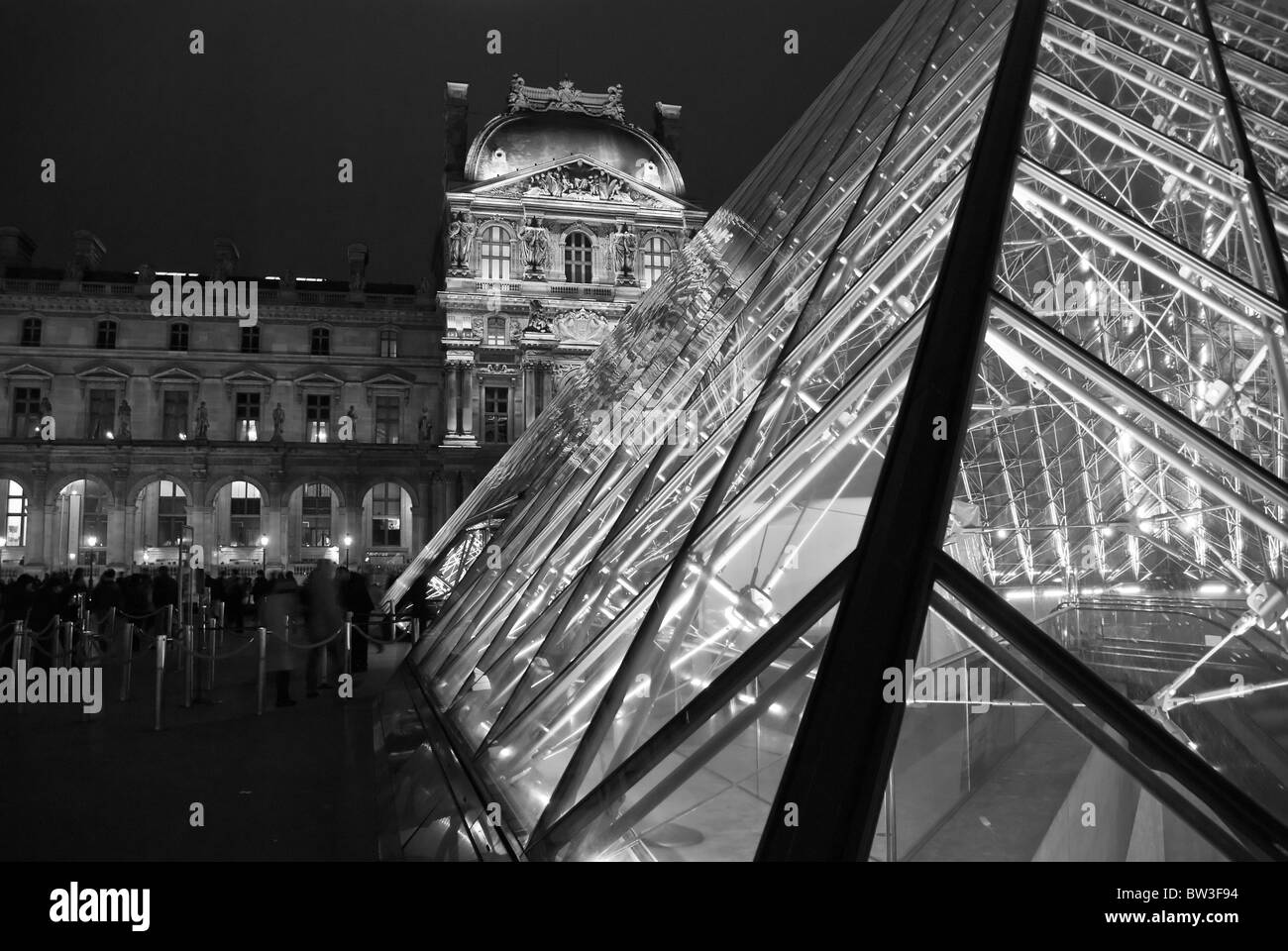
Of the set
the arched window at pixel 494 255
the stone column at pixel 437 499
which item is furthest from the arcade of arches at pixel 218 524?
the arched window at pixel 494 255

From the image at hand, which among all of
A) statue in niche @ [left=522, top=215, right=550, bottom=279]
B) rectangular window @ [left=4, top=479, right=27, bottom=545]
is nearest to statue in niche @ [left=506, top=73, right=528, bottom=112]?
statue in niche @ [left=522, top=215, right=550, bottom=279]

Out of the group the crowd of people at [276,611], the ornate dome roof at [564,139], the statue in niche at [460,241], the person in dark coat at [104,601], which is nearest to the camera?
the crowd of people at [276,611]

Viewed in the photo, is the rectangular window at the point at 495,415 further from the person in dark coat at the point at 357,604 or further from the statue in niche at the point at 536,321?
the person in dark coat at the point at 357,604

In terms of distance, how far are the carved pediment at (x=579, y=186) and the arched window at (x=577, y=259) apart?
147 cm

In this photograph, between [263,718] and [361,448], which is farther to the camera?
[361,448]

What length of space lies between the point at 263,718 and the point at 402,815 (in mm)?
4439

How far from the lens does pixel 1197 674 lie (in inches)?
226

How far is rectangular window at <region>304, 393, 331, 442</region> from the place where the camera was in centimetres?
3772

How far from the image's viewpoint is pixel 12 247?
39.6 metres

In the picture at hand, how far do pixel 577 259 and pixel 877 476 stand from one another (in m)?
36.0

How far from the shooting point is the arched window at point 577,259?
37.5 meters
